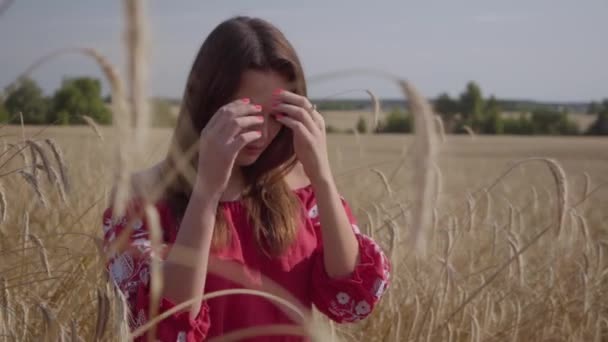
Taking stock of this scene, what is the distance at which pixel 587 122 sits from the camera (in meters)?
37.4

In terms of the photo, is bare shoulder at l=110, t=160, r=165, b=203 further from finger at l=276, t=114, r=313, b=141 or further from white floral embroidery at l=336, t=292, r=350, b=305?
white floral embroidery at l=336, t=292, r=350, b=305

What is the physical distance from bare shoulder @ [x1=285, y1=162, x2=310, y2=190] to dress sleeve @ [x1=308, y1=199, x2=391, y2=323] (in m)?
0.17

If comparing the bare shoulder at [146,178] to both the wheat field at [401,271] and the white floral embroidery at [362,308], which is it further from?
the white floral embroidery at [362,308]

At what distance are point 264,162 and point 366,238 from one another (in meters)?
0.25

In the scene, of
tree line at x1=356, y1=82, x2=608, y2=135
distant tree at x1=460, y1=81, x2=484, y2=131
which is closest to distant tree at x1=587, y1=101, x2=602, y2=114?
tree line at x1=356, y1=82, x2=608, y2=135

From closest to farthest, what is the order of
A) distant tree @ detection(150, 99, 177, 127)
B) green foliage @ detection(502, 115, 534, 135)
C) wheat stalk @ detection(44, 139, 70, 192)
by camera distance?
distant tree @ detection(150, 99, 177, 127)
wheat stalk @ detection(44, 139, 70, 192)
green foliage @ detection(502, 115, 534, 135)

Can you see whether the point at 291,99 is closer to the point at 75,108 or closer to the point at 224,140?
the point at 224,140

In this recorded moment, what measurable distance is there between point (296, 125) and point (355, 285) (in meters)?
0.39

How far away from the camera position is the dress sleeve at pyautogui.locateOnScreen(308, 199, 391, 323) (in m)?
1.38

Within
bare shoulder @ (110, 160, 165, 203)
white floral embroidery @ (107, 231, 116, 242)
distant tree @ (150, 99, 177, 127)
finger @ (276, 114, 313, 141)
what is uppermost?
distant tree @ (150, 99, 177, 127)

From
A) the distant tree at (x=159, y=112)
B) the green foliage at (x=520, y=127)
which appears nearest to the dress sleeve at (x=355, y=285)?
the distant tree at (x=159, y=112)

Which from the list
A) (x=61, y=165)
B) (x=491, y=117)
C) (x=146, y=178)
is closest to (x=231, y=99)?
(x=146, y=178)

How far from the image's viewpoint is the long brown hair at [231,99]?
4.14 ft

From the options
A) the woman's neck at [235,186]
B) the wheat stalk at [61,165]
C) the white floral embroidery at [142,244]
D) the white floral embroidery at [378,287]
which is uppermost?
the wheat stalk at [61,165]
